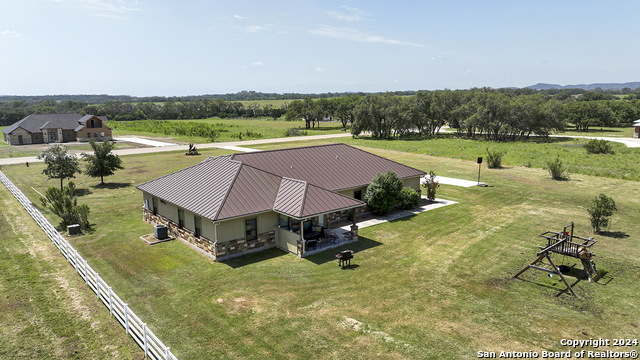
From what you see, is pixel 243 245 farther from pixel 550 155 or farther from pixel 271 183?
pixel 550 155

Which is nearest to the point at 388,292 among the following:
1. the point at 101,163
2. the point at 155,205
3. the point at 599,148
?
the point at 155,205

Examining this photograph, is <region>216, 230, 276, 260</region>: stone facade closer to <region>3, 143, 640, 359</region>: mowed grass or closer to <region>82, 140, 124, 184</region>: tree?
<region>3, 143, 640, 359</region>: mowed grass

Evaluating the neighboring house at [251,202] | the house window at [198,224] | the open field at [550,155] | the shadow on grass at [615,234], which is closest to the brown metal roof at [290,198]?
the neighboring house at [251,202]

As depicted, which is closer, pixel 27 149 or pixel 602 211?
pixel 602 211

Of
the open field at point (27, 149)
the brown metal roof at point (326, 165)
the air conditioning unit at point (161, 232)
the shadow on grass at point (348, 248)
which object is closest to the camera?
the shadow on grass at point (348, 248)

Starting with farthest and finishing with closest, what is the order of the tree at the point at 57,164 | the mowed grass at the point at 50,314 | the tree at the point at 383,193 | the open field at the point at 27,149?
the open field at the point at 27,149 → the tree at the point at 57,164 → the tree at the point at 383,193 → the mowed grass at the point at 50,314

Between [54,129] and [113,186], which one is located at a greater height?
[54,129]

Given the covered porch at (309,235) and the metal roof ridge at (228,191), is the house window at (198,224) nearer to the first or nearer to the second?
the metal roof ridge at (228,191)
